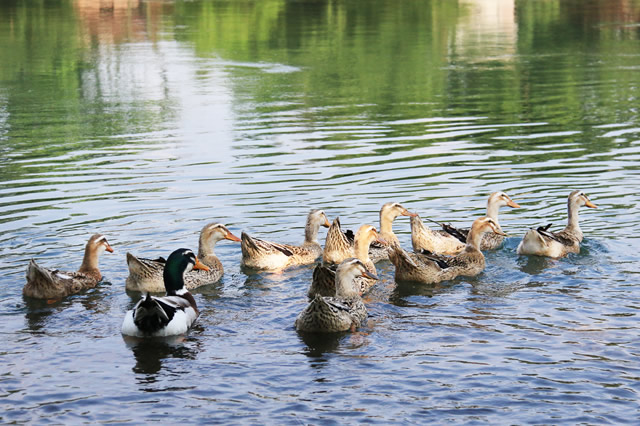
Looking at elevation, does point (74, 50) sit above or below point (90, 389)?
above

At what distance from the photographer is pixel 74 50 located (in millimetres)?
47312

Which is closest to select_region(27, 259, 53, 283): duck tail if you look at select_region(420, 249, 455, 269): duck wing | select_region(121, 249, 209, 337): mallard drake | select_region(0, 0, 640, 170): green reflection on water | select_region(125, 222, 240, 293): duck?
select_region(125, 222, 240, 293): duck

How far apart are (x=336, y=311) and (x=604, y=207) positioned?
8.70m

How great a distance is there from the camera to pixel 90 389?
1103 centimetres

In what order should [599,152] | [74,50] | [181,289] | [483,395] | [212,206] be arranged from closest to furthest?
[483,395] < [181,289] < [212,206] < [599,152] < [74,50]

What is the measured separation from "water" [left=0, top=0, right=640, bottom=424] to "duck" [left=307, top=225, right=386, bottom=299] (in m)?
0.34

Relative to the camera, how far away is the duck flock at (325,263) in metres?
12.9

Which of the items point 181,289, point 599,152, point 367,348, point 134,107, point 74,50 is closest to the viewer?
point 367,348

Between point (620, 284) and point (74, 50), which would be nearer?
point (620, 284)

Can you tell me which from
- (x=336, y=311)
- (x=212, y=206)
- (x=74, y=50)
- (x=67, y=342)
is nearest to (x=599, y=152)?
(x=212, y=206)

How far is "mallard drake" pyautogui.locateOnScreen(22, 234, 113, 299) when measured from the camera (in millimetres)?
14352

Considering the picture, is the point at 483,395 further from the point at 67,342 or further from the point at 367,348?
the point at 67,342

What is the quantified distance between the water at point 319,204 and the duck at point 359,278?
0.34 m

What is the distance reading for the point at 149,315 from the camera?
41.6 ft
